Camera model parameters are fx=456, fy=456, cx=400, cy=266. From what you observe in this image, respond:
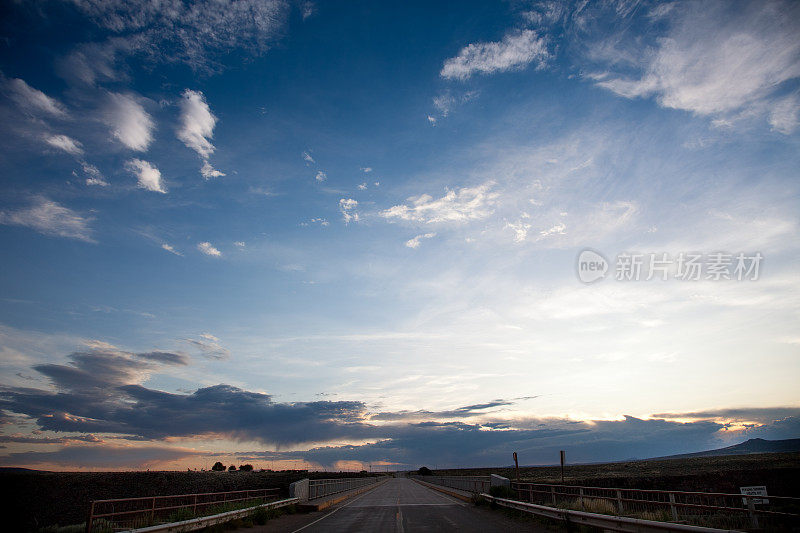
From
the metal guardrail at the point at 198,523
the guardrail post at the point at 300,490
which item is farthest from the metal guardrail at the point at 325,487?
the metal guardrail at the point at 198,523

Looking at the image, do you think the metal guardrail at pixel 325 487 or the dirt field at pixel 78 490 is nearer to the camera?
the metal guardrail at pixel 325 487

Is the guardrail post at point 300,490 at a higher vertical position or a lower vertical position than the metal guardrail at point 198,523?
lower

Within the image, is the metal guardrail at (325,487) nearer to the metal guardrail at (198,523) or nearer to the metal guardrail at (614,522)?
the metal guardrail at (198,523)

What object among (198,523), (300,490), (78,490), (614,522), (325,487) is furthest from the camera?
(78,490)

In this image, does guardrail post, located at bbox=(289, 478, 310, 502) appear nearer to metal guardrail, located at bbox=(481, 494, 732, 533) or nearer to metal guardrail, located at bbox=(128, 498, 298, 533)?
metal guardrail, located at bbox=(128, 498, 298, 533)

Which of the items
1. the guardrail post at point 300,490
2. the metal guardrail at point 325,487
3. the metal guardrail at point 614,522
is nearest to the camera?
the metal guardrail at point 614,522

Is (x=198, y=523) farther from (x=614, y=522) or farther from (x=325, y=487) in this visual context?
(x=325, y=487)

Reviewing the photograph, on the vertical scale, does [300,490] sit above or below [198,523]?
below

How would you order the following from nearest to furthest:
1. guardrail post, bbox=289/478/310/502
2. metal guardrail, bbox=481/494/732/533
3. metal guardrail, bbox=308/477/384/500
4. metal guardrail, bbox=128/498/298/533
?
metal guardrail, bbox=481/494/732/533 → metal guardrail, bbox=128/498/298/533 → guardrail post, bbox=289/478/310/502 → metal guardrail, bbox=308/477/384/500

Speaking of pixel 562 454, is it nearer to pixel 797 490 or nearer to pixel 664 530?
pixel 664 530

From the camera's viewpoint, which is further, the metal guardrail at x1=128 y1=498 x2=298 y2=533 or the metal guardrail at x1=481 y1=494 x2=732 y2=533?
the metal guardrail at x1=128 y1=498 x2=298 y2=533

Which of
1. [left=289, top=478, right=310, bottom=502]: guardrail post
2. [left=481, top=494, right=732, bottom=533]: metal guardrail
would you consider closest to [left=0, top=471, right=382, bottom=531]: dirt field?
[left=289, top=478, right=310, bottom=502]: guardrail post

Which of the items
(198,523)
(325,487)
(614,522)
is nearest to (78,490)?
(325,487)

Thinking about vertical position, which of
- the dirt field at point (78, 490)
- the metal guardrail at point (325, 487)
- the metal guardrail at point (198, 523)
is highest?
the metal guardrail at point (198, 523)
